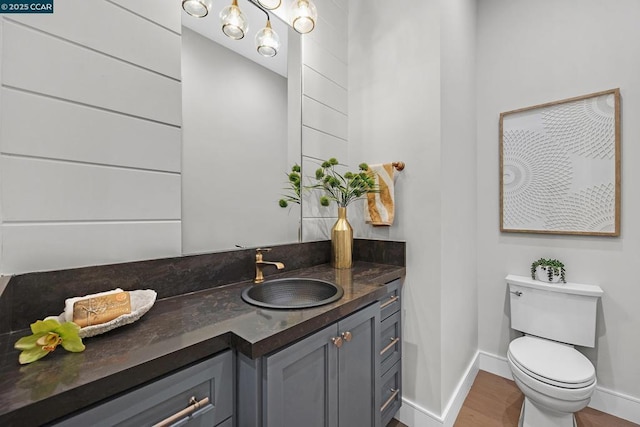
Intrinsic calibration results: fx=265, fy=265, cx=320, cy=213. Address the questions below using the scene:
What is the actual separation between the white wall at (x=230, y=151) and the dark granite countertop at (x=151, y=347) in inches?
13.4

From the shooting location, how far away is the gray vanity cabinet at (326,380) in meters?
0.76

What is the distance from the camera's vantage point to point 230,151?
1.33 meters

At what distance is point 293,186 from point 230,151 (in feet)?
1.39

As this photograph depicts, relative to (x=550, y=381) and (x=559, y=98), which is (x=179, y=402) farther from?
(x=559, y=98)

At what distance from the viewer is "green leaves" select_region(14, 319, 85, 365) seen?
0.59 metres

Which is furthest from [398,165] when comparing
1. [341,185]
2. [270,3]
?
[270,3]

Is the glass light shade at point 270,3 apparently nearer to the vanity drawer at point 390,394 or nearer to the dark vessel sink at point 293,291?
the dark vessel sink at point 293,291

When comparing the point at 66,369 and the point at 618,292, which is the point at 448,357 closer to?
the point at 618,292

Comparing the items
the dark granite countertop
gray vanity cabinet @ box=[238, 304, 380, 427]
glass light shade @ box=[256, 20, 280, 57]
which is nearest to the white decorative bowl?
the dark granite countertop

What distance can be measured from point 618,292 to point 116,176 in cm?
271

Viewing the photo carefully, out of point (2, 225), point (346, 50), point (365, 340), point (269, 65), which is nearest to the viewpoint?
point (2, 225)

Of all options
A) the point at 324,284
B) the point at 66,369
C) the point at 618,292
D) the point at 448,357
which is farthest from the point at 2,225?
the point at 618,292

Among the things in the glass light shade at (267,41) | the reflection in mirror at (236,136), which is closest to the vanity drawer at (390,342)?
the reflection in mirror at (236,136)

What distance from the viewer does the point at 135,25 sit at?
38.4 inches
